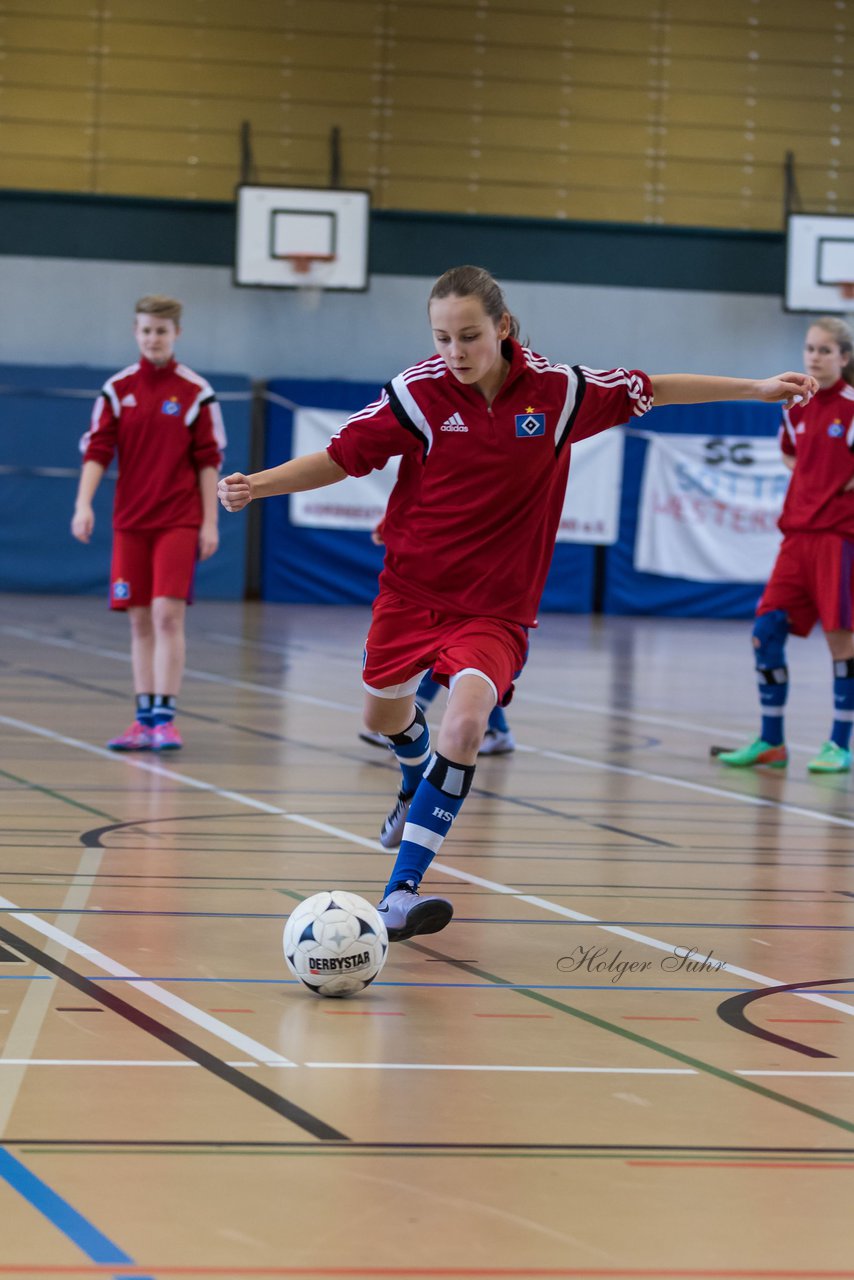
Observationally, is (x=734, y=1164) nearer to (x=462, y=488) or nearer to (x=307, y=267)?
(x=462, y=488)

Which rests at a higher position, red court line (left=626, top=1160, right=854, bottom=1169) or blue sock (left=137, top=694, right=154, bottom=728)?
red court line (left=626, top=1160, right=854, bottom=1169)

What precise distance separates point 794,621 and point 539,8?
523 inches

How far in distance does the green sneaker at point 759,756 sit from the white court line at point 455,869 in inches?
23.7

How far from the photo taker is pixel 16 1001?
3.51 metres

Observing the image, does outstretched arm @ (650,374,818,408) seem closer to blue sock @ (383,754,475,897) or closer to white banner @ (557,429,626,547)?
blue sock @ (383,754,475,897)

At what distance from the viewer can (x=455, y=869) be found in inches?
206

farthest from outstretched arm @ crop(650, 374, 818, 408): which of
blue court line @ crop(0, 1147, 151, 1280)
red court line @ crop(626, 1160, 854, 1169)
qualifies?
blue court line @ crop(0, 1147, 151, 1280)

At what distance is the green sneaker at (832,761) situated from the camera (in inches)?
308

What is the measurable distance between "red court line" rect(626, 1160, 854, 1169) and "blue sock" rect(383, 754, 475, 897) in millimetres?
1565

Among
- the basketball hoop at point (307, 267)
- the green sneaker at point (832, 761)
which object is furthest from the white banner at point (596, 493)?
the green sneaker at point (832, 761)

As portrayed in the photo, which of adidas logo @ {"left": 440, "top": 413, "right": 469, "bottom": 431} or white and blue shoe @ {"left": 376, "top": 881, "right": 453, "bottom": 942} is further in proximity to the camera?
adidas logo @ {"left": 440, "top": 413, "right": 469, "bottom": 431}

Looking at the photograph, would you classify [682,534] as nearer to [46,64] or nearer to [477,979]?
[46,64]

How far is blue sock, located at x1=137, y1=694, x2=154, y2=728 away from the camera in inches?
305

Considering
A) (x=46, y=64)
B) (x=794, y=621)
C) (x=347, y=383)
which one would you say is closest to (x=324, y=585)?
(x=347, y=383)
